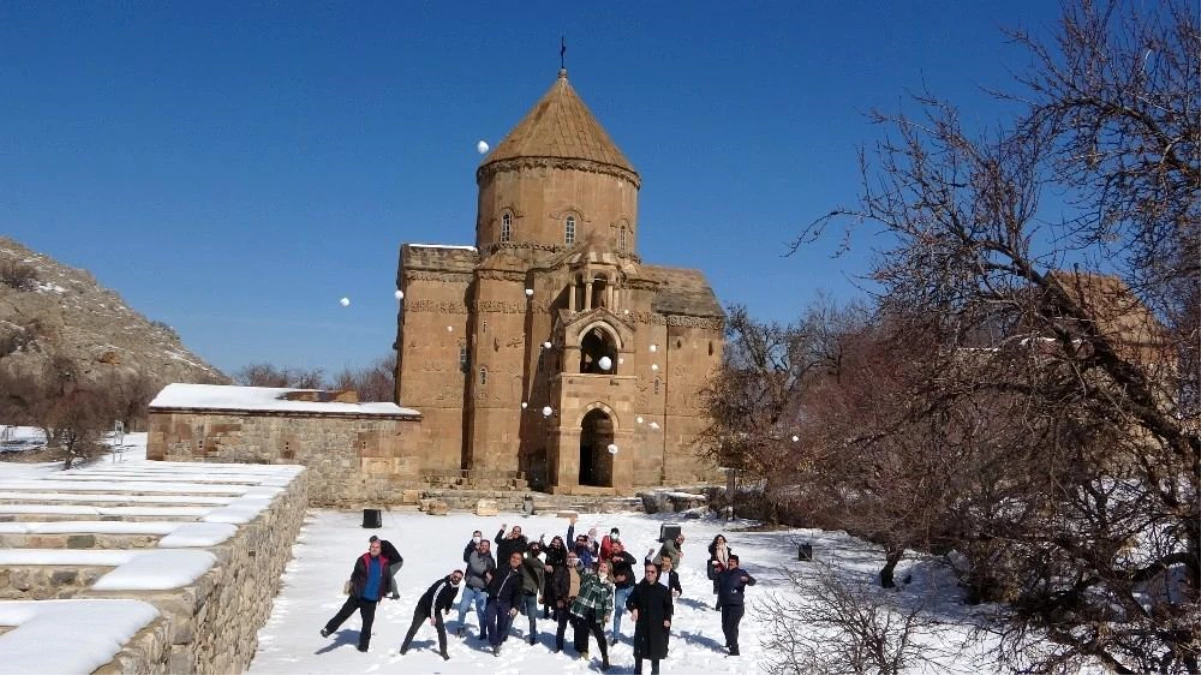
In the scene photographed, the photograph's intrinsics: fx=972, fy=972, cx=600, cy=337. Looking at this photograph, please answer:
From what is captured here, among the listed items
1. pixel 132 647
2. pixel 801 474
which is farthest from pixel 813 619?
pixel 801 474

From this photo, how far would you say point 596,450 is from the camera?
3136 cm

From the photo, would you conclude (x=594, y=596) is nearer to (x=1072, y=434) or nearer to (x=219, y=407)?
(x=1072, y=434)

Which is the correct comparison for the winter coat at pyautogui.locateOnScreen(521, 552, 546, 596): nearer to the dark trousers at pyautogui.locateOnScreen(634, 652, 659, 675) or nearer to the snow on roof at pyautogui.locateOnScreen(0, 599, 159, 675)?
the dark trousers at pyautogui.locateOnScreen(634, 652, 659, 675)

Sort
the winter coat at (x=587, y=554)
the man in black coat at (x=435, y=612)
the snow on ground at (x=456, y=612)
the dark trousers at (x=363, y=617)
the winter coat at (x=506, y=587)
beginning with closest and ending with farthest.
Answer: the snow on ground at (x=456, y=612)
the dark trousers at (x=363, y=617)
the man in black coat at (x=435, y=612)
the winter coat at (x=506, y=587)
the winter coat at (x=587, y=554)

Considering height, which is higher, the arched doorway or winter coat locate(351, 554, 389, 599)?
the arched doorway

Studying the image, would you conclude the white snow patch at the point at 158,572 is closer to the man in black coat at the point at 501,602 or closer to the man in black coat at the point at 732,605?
the man in black coat at the point at 501,602

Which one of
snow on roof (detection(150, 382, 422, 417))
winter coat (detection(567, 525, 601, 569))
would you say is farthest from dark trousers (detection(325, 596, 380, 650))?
snow on roof (detection(150, 382, 422, 417))

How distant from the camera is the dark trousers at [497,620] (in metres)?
11.0

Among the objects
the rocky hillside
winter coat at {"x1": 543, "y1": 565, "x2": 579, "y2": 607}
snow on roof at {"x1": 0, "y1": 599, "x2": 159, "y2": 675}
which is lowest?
winter coat at {"x1": 543, "y1": 565, "x2": 579, "y2": 607}

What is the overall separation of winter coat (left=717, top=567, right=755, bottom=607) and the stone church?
1711 centimetres

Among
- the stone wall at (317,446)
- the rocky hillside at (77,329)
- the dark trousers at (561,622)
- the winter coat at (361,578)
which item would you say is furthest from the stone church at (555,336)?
the rocky hillside at (77,329)

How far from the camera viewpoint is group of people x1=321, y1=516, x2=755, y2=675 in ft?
33.3

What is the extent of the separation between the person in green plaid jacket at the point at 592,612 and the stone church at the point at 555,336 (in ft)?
56.5

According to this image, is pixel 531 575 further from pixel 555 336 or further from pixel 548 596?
pixel 555 336
